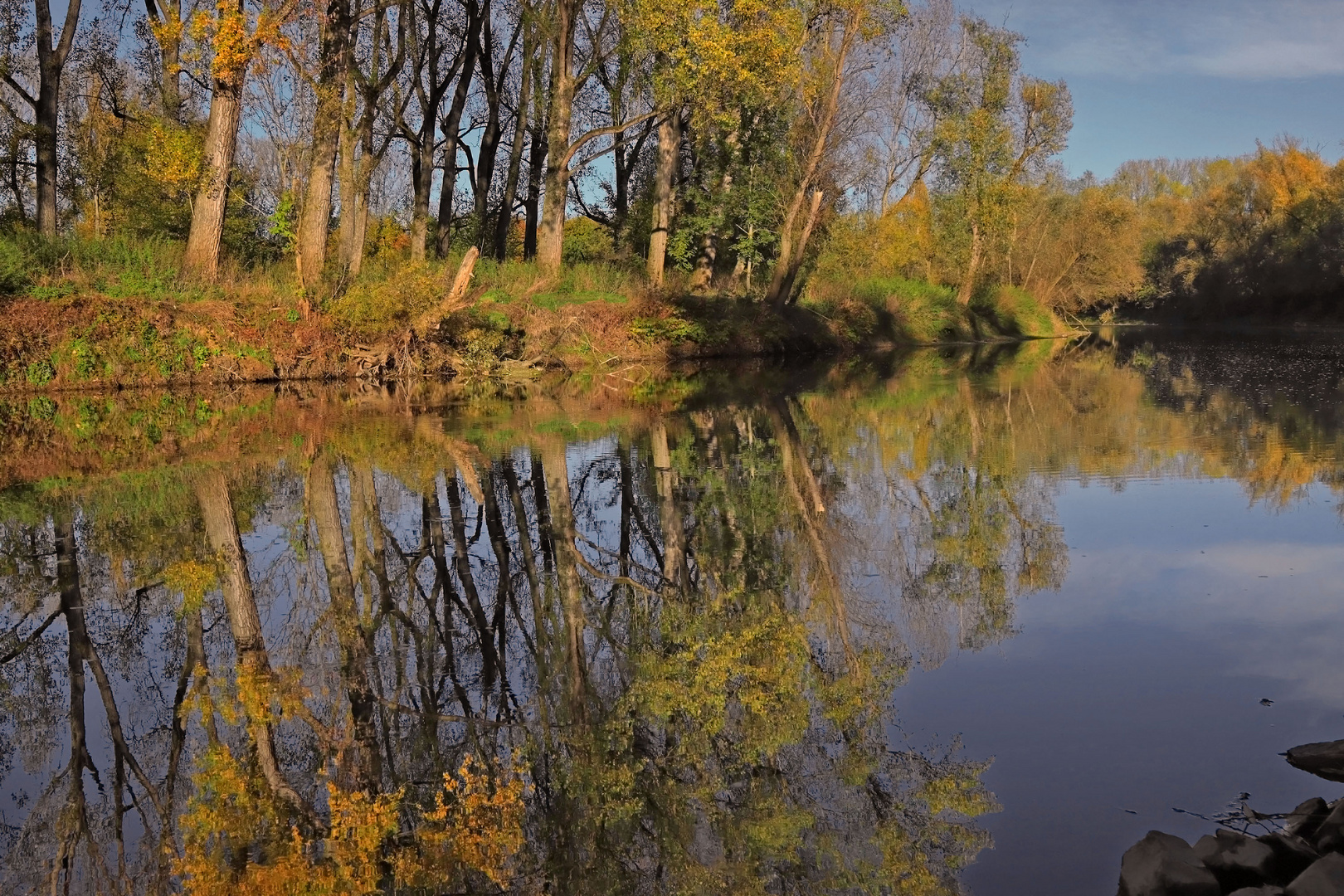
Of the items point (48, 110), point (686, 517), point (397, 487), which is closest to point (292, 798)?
point (686, 517)

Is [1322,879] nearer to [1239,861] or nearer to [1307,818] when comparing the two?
[1239,861]

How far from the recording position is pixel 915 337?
42.6 metres

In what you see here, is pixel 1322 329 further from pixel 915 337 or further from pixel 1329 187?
pixel 915 337

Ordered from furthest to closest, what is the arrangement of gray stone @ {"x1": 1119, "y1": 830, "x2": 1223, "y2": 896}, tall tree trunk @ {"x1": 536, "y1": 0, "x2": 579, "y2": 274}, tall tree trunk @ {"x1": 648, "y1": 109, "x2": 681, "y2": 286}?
tall tree trunk @ {"x1": 648, "y1": 109, "x2": 681, "y2": 286}
tall tree trunk @ {"x1": 536, "y1": 0, "x2": 579, "y2": 274}
gray stone @ {"x1": 1119, "y1": 830, "x2": 1223, "y2": 896}

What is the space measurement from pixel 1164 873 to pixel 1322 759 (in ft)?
4.71

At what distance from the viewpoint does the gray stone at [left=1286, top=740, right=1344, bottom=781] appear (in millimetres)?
4230

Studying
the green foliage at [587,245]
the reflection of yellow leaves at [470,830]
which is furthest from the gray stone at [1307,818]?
the green foliage at [587,245]

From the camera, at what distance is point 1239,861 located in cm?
330

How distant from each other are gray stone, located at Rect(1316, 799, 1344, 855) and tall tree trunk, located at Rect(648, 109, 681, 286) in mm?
26870

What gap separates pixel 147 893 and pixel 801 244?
28.3 m

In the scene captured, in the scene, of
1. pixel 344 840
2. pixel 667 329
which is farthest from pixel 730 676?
pixel 667 329

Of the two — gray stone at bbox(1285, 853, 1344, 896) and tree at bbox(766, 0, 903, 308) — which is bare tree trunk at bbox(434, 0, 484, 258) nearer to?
tree at bbox(766, 0, 903, 308)

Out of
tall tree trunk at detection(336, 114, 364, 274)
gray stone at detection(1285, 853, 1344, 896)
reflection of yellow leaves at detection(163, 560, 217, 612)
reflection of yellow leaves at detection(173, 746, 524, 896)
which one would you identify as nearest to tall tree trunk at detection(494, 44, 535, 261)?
tall tree trunk at detection(336, 114, 364, 274)

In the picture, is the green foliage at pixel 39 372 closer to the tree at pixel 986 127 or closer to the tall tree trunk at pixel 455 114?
the tall tree trunk at pixel 455 114
